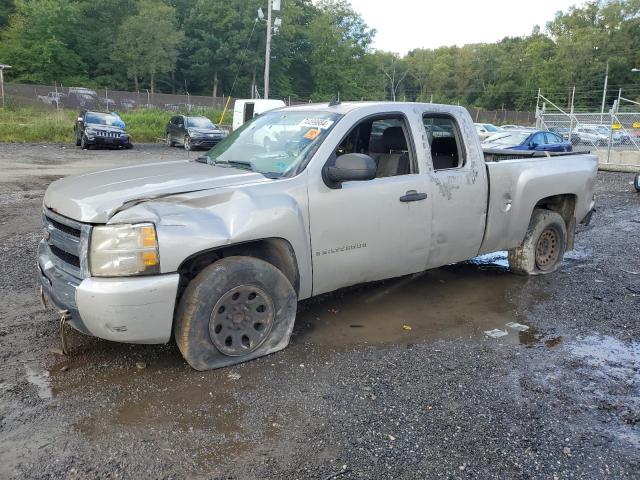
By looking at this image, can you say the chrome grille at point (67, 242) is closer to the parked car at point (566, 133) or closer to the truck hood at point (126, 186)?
the truck hood at point (126, 186)

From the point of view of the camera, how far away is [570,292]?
5746 millimetres

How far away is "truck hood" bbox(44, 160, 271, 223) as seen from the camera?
3385 millimetres

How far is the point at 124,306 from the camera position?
321cm

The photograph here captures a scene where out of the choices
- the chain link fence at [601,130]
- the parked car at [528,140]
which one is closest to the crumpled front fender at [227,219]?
the parked car at [528,140]

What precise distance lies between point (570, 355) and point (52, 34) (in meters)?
60.2

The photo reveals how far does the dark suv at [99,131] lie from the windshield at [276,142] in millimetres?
19000

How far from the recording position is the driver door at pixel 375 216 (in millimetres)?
4062

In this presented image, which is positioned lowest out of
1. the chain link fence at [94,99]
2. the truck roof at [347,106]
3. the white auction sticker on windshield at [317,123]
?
the white auction sticker on windshield at [317,123]

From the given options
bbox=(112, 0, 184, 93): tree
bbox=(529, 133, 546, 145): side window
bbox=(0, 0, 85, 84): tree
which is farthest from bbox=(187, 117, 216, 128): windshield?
bbox=(112, 0, 184, 93): tree

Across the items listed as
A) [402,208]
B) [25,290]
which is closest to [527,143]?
[402,208]

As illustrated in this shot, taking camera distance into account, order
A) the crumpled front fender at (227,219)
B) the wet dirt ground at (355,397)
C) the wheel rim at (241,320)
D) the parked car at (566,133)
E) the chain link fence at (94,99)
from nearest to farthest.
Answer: the wet dirt ground at (355,397)
the crumpled front fender at (227,219)
the wheel rim at (241,320)
the parked car at (566,133)
the chain link fence at (94,99)

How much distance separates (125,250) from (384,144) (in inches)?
105

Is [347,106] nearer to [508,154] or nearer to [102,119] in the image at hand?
[508,154]

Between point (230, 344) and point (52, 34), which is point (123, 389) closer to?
point (230, 344)
